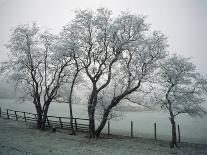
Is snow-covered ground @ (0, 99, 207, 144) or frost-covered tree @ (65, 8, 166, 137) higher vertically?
frost-covered tree @ (65, 8, 166, 137)

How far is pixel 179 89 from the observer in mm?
21062

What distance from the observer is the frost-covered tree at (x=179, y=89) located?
811 inches

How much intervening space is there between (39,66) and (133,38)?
509 inches

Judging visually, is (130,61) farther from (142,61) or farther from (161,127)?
(161,127)

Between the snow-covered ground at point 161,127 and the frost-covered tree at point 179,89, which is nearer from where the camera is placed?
the frost-covered tree at point 179,89

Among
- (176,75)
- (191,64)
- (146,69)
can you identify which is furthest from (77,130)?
(191,64)

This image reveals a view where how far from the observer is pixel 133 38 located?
22125 mm

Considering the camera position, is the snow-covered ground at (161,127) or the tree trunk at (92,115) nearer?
the tree trunk at (92,115)

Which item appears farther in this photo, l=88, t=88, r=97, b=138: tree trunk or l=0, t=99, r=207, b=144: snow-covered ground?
l=0, t=99, r=207, b=144: snow-covered ground

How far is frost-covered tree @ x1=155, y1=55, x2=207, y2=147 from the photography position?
20.6 m

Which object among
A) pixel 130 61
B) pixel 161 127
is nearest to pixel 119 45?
pixel 130 61

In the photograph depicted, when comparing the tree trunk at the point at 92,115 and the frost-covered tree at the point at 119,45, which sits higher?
the frost-covered tree at the point at 119,45

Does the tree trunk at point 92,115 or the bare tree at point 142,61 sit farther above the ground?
the bare tree at point 142,61

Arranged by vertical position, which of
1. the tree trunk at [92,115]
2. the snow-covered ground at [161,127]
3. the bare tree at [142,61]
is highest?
the bare tree at [142,61]
